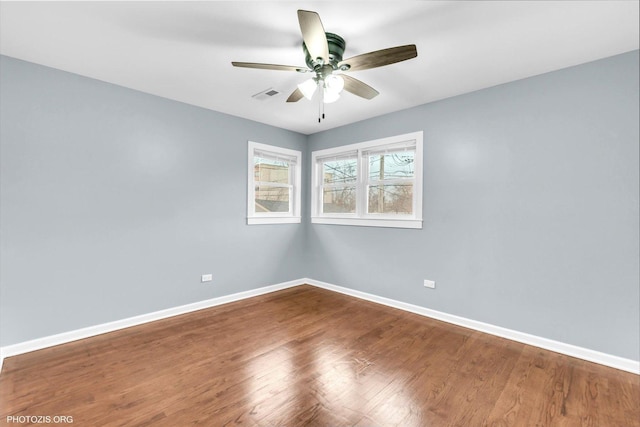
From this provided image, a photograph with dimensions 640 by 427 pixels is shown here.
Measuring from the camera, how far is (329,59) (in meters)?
2.11

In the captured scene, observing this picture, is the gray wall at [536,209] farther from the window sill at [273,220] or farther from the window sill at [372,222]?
the window sill at [273,220]

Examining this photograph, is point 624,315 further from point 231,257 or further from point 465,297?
point 231,257

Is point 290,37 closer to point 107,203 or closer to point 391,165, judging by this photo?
point 391,165

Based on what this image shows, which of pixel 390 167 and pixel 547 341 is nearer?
pixel 547 341

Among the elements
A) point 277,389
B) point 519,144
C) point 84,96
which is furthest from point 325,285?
point 84,96

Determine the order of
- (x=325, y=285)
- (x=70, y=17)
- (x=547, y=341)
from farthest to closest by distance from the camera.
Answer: (x=325, y=285), (x=547, y=341), (x=70, y=17)

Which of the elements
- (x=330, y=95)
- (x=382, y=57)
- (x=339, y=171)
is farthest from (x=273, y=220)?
(x=382, y=57)

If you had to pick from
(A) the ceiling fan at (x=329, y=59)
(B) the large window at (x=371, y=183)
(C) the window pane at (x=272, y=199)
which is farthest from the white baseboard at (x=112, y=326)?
(A) the ceiling fan at (x=329, y=59)

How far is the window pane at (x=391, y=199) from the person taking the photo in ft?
12.4

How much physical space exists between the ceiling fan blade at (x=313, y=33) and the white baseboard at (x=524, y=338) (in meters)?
3.03

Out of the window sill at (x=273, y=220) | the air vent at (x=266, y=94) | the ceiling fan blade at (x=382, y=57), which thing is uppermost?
the air vent at (x=266, y=94)

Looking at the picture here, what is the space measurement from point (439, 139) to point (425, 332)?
223cm

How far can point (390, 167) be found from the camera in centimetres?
397

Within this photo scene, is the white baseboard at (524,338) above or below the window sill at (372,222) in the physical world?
below
